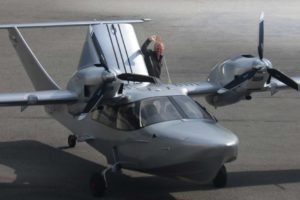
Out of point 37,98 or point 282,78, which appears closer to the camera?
point 37,98

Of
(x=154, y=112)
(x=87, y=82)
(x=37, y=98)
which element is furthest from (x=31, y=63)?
(x=154, y=112)

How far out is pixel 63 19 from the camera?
1497 inches

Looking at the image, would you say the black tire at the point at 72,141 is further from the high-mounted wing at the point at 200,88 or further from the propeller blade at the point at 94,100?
the propeller blade at the point at 94,100

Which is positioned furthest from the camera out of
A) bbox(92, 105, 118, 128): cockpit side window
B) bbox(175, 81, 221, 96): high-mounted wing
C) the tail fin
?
the tail fin

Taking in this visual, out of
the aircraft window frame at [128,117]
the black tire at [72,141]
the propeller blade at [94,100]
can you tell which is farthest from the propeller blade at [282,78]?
the black tire at [72,141]

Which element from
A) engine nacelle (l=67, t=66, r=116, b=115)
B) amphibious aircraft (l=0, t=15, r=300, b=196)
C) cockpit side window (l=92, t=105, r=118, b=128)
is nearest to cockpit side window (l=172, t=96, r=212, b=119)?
amphibious aircraft (l=0, t=15, r=300, b=196)

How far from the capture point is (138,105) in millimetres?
14672

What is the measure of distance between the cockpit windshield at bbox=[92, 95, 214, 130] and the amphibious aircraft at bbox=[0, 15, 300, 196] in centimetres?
2

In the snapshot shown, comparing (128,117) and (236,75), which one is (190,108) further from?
(236,75)

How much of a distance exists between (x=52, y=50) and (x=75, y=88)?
15.1 metres

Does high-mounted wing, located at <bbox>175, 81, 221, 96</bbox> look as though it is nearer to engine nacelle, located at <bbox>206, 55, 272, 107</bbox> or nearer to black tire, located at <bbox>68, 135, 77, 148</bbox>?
engine nacelle, located at <bbox>206, 55, 272, 107</bbox>

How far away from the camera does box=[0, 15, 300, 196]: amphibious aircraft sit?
13.7 metres

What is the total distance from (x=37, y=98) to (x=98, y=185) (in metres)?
2.17

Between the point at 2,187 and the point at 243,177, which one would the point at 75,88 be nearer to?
the point at 2,187
